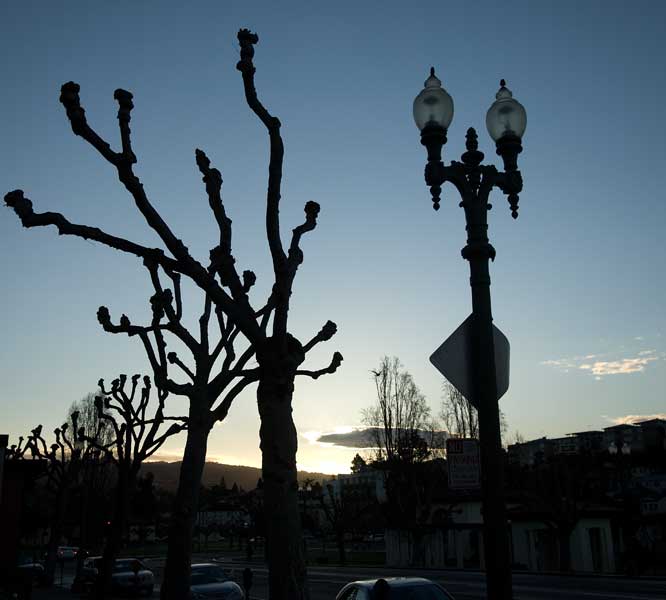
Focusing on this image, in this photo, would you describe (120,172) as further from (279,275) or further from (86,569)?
(86,569)

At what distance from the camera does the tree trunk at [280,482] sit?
25.4ft

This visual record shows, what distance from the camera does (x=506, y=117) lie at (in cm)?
776

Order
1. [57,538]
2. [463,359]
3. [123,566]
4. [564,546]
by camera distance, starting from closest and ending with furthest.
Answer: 1. [463,359]
2. [123,566]
3. [57,538]
4. [564,546]

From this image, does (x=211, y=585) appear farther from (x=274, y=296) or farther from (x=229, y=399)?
(x=274, y=296)

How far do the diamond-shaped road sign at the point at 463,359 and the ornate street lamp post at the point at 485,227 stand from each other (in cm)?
6

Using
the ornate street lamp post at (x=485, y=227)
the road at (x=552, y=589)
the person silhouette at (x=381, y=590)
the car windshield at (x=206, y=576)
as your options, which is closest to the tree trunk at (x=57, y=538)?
the road at (x=552, y=589)

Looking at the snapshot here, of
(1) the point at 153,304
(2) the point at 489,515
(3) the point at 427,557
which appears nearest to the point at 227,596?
(1) the point at 153,304

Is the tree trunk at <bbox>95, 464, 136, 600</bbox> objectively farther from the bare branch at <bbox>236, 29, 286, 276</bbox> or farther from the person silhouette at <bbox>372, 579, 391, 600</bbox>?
the bare branch at <bbox>236, 29, 286, 276</bbox>

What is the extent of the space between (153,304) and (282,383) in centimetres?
1028

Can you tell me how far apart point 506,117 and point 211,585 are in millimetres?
16883

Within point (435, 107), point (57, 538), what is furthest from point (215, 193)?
point (57, 538)

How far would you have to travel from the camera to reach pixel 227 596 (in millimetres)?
20047

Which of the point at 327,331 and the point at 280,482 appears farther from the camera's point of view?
the point at 327,331

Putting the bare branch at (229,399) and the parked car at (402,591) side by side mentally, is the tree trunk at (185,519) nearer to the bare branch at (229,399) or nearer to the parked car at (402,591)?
the bare branch at (229,399)
